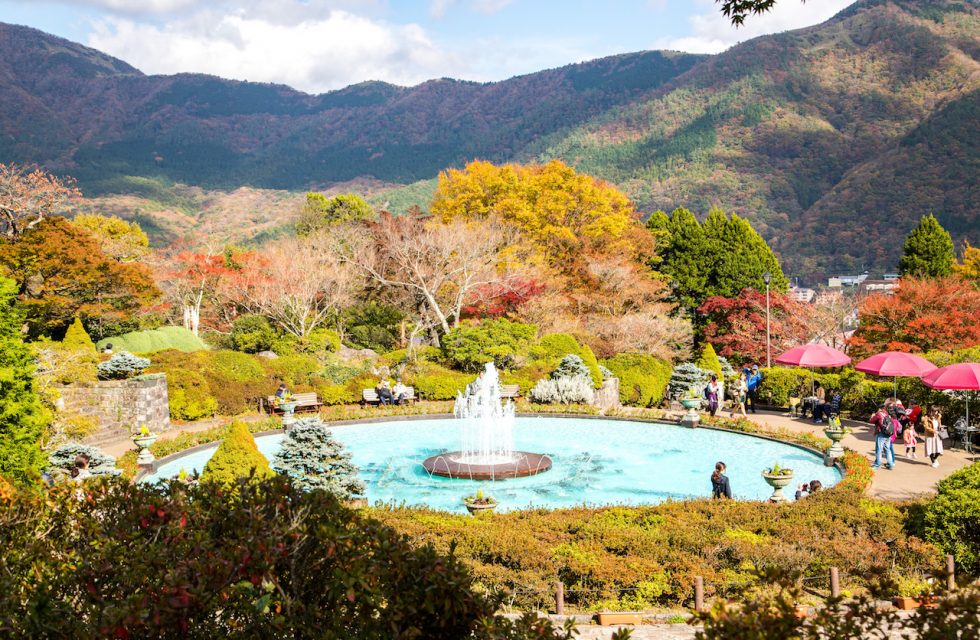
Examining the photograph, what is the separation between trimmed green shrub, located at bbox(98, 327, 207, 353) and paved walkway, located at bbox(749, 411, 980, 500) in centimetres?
2033

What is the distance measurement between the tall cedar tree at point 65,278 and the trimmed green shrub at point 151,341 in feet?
2.36

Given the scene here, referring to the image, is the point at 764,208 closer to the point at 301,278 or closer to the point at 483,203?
the point at 483,203

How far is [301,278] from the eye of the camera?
108 feet

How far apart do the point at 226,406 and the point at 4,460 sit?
1157 centimetres

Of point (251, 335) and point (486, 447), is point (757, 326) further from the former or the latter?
point (251, 335)

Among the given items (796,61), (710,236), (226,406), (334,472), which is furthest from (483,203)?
(796,61)

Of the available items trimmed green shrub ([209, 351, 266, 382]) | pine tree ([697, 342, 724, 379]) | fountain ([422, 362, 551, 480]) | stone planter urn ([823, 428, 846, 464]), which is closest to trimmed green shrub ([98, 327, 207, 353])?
trimmed green shrub ([209, 351, 266, 382])

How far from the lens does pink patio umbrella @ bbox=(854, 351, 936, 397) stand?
55.7ft

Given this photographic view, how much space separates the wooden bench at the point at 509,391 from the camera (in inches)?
930

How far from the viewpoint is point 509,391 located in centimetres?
2372

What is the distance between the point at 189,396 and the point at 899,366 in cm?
1956

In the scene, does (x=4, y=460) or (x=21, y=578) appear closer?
(x=21, y=578)

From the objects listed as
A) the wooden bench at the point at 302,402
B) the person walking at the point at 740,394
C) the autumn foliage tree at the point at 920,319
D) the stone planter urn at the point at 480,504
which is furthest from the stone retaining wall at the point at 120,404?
the autumn foliage tree at the point at 920,319

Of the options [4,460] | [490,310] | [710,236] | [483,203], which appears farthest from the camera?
[710,236]
